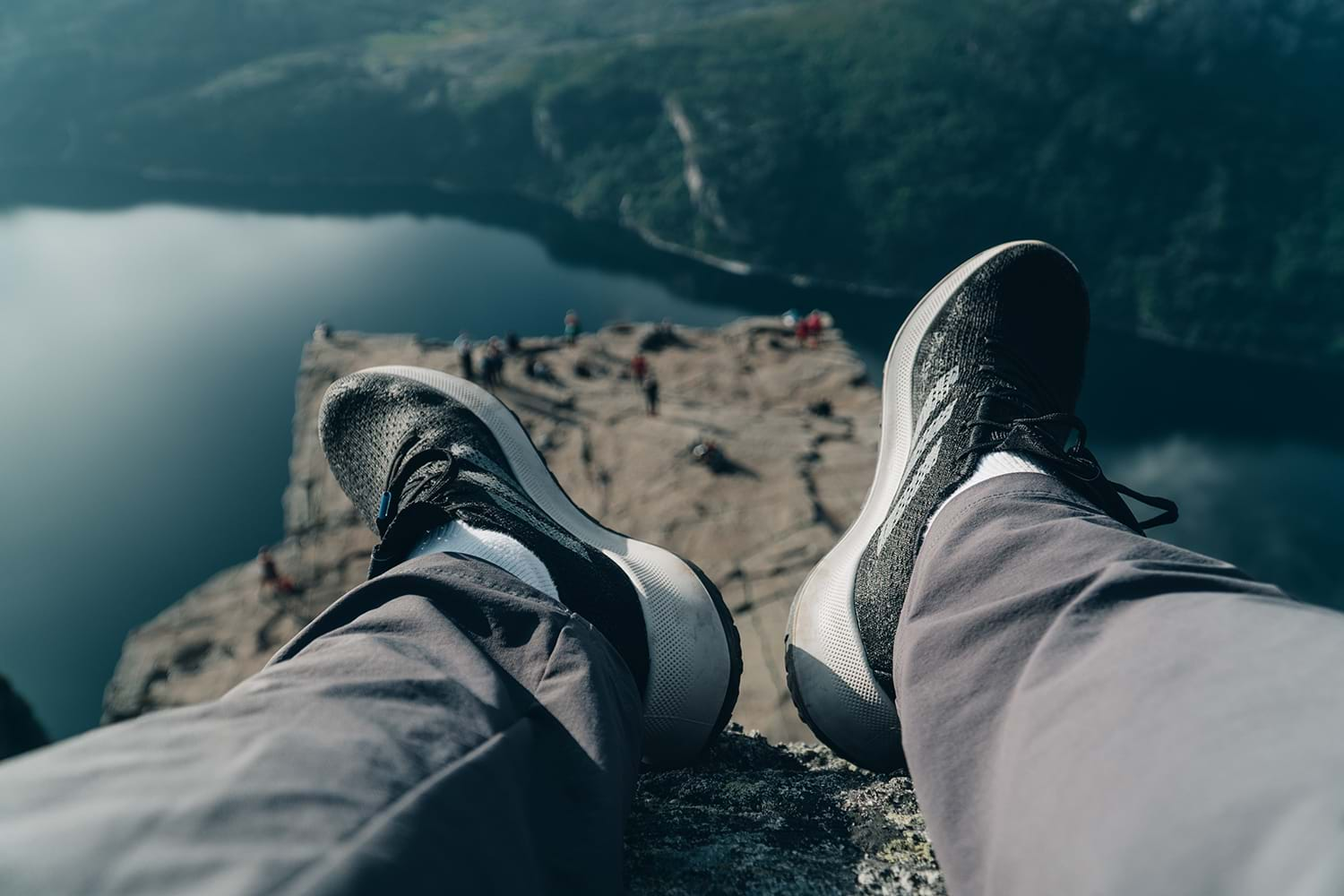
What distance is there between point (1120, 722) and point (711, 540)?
6090mm

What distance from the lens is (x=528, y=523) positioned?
2014 mm

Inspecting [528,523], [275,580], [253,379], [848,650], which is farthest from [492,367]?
[253,379]

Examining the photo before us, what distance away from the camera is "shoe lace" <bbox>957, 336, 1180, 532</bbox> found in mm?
1792

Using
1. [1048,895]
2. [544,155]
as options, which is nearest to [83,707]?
[1048,895]

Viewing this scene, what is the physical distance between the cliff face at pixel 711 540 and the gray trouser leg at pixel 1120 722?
0.33 metres

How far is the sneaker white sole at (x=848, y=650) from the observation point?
1797mm

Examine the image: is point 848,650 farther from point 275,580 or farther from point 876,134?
point 876,134

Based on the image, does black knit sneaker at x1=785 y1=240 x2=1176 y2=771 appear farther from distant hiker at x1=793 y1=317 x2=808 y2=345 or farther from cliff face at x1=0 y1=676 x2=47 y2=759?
cliff face at x1=0 y1=676 x2=47 y2=759

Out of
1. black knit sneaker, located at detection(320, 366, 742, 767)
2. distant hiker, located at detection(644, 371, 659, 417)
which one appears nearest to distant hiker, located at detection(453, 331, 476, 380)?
distant hiker, located at detection(644, 371, 659, 417)

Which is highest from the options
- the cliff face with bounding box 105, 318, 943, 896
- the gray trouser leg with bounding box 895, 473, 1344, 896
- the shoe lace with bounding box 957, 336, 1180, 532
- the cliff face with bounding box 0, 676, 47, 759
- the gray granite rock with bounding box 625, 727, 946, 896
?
the gray trouser leg with bounding box 895, 473, 1344, 896

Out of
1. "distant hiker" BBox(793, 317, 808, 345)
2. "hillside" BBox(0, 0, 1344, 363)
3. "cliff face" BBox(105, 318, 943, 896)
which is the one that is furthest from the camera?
"hillside" BBox(0, 0, 1344, 363)

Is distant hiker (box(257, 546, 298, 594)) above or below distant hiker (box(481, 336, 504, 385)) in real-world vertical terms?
below

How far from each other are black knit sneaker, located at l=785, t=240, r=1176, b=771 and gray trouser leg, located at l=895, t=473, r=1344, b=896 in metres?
0.47

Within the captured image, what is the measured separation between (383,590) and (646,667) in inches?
23.4
